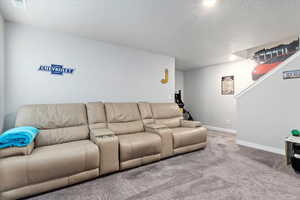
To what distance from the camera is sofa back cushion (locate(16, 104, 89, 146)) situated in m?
2.30

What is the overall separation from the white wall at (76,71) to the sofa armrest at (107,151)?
1.33 metres

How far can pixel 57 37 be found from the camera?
2922 millimetres

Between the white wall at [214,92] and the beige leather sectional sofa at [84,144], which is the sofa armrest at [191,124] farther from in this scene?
the white wall at [214,92]

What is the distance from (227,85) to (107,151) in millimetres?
4763

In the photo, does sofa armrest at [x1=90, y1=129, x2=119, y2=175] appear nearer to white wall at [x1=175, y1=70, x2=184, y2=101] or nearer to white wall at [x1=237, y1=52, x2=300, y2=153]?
white wall at [x1=237, y1=52, x2=300, y2=153]

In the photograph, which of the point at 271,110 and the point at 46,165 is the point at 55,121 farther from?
the point at 271,110

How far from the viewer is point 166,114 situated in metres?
3.79

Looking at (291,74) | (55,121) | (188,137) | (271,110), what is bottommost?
(188,137)

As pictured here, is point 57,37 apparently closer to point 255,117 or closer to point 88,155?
point 88,155

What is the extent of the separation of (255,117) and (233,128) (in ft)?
5.50

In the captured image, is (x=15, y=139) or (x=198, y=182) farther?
(x=198, y=182)

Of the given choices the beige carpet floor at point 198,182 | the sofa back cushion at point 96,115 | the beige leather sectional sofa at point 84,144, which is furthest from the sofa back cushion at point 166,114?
the sofa back cushion at point 96,115

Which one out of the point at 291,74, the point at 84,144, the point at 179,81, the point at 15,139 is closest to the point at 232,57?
the point at 291,74

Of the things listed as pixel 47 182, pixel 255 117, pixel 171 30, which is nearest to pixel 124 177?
pixel 47 182
